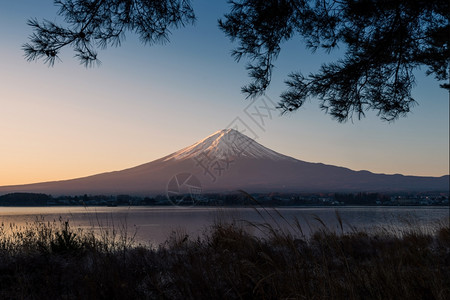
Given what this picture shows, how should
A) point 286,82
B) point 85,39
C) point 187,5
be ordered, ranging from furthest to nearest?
point 286,82 < point 187,5 < point 85,39

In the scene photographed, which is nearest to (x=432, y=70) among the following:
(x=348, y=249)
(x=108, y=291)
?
(x=348, y=249)

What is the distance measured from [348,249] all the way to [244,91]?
3.14 metres

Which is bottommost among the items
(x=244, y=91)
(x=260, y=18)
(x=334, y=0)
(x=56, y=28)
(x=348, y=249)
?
(x=348, y=249)

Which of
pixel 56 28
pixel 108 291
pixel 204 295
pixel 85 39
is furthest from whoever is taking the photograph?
pixel 85 39

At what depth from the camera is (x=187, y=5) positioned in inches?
172

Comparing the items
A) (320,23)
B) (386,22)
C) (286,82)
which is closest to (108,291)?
(286,82)

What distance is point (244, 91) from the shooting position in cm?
505

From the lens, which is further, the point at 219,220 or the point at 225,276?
the point at 219,220

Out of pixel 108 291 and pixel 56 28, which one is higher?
pixel 56 28

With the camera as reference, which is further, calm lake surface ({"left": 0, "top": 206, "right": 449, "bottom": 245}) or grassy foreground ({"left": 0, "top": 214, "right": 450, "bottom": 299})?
calm lake surface ({"left": 0, "top": 206, "right": 449, "bottom": 245})

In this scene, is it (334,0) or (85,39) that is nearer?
(85,39)

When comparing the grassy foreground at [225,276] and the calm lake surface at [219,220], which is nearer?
the grassy foreground at [225,276]

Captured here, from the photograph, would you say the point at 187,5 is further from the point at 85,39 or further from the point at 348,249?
the point at 348,249

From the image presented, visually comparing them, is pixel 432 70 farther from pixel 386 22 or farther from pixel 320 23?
pixel 320 23
